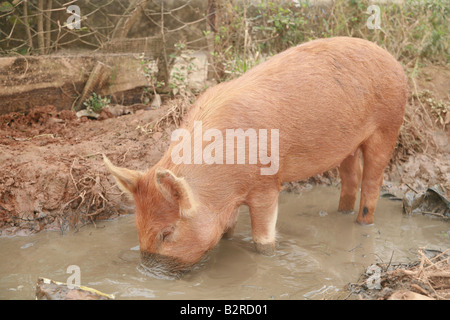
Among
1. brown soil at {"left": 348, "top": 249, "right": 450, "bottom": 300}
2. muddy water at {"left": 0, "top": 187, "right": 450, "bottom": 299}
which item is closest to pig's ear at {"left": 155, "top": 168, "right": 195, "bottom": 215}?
muddy water at {"left": 0, "top": 187, "right": 450, "bottom": 299}

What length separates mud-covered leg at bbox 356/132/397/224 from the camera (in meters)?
5.73

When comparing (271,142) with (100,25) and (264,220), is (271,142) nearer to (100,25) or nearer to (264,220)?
(264,220)

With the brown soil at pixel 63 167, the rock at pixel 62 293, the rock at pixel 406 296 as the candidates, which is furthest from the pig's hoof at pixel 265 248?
the brown soil at pixel 63 167

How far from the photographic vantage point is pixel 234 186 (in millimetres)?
4543

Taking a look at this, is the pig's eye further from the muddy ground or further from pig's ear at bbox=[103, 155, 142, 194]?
the muddy ground

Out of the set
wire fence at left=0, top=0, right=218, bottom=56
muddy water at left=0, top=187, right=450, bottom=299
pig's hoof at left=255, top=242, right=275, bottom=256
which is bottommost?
muddy water at left=0, top=187, right=450, bottom=299

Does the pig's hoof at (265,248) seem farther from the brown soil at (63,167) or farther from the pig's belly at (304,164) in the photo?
the brown soil at (63,167)

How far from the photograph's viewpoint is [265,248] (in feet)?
16.6

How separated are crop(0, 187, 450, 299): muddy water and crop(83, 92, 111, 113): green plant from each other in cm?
230

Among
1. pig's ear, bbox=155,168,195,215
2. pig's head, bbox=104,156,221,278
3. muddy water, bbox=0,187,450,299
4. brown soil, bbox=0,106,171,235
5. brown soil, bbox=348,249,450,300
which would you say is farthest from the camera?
brown soil, bbox=0,106,171,235

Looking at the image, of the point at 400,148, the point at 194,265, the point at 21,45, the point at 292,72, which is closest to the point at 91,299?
the point at 194,265

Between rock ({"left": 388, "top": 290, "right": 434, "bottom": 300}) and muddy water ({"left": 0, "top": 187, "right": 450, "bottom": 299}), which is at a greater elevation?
rock ({"left": 388, "top": 290, "right": 434, "bottom": 300})

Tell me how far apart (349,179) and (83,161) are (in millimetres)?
3113
